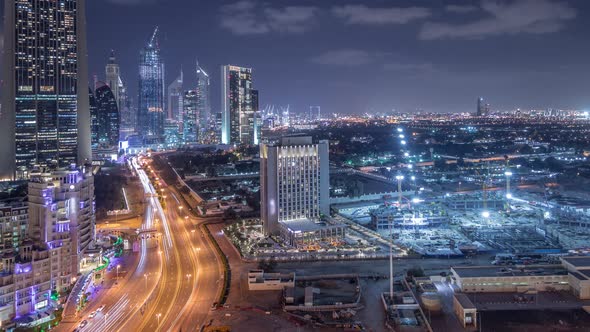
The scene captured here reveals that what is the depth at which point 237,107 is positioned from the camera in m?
43.3

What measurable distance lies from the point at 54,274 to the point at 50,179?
2.49m

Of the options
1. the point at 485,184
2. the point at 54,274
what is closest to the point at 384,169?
the point at 485,184

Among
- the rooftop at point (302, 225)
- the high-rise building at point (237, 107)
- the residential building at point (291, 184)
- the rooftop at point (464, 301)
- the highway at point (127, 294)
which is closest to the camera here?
the rooftop at point (464, 301)

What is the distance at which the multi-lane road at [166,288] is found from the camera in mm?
8625

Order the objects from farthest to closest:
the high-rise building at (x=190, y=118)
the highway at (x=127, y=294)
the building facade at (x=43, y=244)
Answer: the high-rise building at (x=190, y=118) < the building facade at (x=43, y=244) < the highway at (x=127, y=294)

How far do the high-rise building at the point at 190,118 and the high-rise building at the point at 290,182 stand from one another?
1486 inches

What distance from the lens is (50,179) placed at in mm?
11297

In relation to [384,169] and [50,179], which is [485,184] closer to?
[384,169]

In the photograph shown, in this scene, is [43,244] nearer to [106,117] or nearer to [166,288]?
[166,288]

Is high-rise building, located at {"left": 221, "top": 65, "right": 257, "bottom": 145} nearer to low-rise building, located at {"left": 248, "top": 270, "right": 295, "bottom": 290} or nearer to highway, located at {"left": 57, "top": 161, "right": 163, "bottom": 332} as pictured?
highway, located at {"left": 57, "top": 161, "right": 163, "bottom": 332}

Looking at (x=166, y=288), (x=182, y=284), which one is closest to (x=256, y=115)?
(x=182, y=284)

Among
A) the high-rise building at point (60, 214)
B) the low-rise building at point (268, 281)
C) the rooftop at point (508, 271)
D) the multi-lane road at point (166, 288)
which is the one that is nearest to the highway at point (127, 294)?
the multi-lane road at point (166, 288)

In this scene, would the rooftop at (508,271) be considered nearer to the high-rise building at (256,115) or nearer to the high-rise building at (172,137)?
the high-rise building at (256,115)

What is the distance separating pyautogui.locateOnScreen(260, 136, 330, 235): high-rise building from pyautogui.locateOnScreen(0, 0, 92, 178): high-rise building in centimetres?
1249
